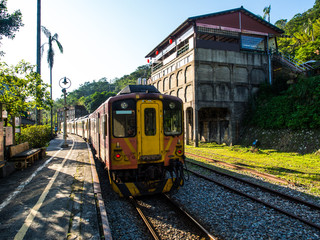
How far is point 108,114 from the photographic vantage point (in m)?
6.39

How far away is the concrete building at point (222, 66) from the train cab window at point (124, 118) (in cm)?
1559

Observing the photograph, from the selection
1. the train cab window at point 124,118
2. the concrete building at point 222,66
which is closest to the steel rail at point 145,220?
the train cab window at point 124,118

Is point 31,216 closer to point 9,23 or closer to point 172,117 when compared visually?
point 172,117

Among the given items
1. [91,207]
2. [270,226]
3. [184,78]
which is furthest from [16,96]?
[184,78]

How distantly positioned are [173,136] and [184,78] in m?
17.3

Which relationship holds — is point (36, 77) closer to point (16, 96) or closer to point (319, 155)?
point (16, 96)

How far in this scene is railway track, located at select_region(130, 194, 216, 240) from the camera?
15.0 feet

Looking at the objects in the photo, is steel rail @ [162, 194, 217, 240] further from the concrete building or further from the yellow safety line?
the concrete building

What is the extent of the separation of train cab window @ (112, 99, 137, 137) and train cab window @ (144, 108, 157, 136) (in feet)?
1.07

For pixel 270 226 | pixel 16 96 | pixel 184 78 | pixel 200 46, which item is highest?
pixel 200 46

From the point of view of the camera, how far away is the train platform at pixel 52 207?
4.38 meters

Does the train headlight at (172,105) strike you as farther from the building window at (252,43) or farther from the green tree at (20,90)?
the building window at (252,43)

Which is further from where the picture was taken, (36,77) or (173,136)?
(36,77)

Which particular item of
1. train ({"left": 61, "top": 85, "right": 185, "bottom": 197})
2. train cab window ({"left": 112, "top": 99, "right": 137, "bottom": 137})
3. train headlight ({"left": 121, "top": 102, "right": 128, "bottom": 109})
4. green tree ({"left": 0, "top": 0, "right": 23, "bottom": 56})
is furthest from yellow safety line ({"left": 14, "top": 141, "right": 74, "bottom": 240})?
green tree ({"left": 0, "top": 0, "right": 23, "bottom": 56})
